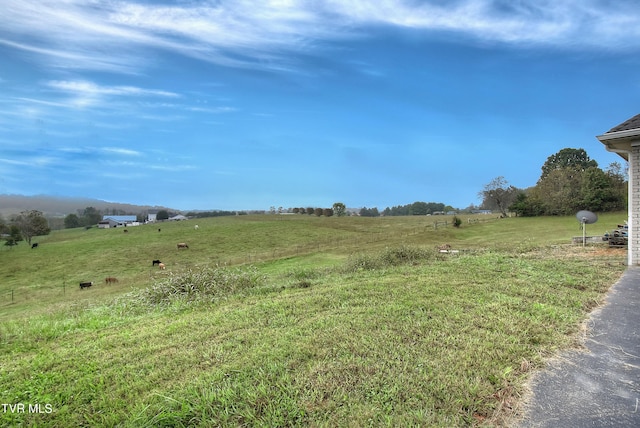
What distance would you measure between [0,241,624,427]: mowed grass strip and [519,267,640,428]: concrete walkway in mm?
155

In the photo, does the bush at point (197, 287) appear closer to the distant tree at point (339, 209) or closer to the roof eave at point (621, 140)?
the roof eave at point (621, 140)

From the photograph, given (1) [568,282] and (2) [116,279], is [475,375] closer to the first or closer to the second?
(1) [568,282]

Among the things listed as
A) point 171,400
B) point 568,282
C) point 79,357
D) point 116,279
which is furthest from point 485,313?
point 116,279

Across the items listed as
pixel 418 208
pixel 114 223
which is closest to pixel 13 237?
pixel 114 223

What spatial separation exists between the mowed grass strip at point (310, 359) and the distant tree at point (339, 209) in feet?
186

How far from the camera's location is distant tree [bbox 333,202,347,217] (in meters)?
62.4

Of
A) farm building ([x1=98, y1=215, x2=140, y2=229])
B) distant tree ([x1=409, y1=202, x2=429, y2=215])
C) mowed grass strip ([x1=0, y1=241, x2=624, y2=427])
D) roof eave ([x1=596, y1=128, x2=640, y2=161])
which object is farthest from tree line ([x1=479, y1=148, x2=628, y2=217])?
farm building ([x1=98, y1=215, x2=140, y2=229])

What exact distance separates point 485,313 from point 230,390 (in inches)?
125

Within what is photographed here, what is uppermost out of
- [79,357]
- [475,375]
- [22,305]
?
[475,375]

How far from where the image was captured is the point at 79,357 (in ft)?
11.7

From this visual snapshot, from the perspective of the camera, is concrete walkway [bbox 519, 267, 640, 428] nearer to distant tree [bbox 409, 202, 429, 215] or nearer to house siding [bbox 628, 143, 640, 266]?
house siding [bbox 628, 143, 640, 266]

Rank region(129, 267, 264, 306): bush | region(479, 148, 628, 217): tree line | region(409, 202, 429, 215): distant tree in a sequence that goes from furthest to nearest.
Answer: region(409, 202, 429, 215): distant tree < region(479, 148, 628, 217): tree line < region(129, 267, 264, 306): bush

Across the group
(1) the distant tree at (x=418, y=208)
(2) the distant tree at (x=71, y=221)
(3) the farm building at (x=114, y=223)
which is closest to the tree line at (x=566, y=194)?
(1) the distant tree at (x=418, y=208)

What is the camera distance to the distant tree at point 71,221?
6712 centimetres
